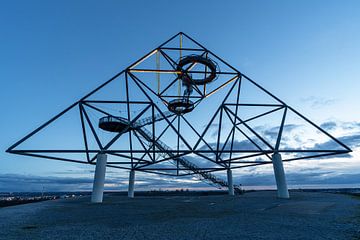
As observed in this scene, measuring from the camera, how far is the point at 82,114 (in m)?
18.5

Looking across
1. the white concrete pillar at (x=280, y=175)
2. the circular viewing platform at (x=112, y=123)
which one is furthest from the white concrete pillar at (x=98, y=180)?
the white concrete pillar at (x=280, y=175)

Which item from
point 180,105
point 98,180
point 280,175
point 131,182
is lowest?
point 98,180

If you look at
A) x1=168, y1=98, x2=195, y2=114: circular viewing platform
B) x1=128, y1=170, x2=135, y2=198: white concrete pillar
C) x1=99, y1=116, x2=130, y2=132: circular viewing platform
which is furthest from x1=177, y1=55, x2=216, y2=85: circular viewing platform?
x1=128, y1=170, x2=135, y2=198: white concrete pillar

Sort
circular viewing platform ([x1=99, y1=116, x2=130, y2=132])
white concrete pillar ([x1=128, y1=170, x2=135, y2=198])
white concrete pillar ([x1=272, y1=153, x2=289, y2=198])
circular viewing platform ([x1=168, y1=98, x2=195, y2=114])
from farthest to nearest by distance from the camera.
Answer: white concrete pillar ([x1=128, y1=170, x2=135, y2=198])
circular viewing platform ([x1=168, y1=98, x2=195, y2=114])
circular viewing platform ([x1=99, y1=116, x2=130, y2=132])
white concrete pillar ([x1=272, y1=153, x2=289, y2=198])

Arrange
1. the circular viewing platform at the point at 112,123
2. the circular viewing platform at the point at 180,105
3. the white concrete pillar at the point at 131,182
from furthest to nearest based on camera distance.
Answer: the white concrete pillar at the point at 131,182, the circular viewing platform at the point at 180,105, the circular viewing platform at the point at 112,123

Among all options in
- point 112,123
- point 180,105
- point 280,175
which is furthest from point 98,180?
point 280,175

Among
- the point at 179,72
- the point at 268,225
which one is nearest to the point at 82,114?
the point at 179,72

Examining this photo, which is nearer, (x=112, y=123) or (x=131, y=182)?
(x=112, y=123)

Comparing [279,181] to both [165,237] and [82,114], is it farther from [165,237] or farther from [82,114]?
[82,114]

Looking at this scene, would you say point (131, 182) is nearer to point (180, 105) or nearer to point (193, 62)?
point (180, 105)

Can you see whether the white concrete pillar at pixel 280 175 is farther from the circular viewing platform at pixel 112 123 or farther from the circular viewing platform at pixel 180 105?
the circular viewing platform at pixel 112 123

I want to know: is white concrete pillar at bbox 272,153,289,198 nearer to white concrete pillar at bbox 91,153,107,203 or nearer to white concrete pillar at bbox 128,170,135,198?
white concrete pillar at bbox 91,153,107,203

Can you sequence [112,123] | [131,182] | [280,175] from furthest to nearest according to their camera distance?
[131,182] < [112,123] < [280,175]

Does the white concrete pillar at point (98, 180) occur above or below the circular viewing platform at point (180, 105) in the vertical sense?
below
